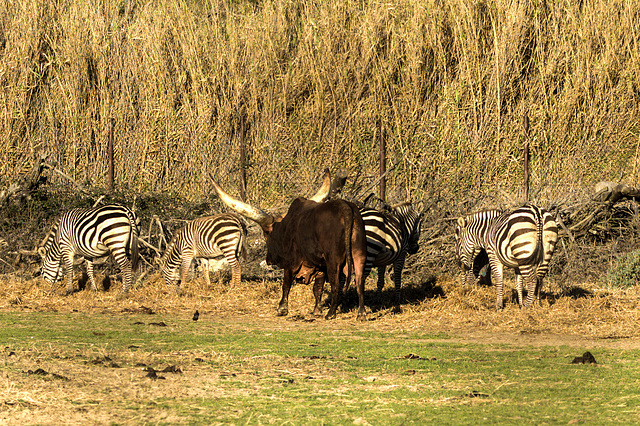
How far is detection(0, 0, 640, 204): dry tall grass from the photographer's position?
17609 millimetres

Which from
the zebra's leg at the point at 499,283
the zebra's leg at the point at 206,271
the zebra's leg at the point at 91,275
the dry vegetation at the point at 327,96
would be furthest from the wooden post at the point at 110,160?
the zebra's leg at the point at 499,283

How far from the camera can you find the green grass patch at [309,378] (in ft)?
19.3

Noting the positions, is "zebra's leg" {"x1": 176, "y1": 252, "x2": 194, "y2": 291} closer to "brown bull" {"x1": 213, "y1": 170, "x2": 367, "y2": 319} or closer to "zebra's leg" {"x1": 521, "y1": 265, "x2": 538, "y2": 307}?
"brown bull" {"x1": 213, "y1": 170, "x2": 367, "y2": 319}

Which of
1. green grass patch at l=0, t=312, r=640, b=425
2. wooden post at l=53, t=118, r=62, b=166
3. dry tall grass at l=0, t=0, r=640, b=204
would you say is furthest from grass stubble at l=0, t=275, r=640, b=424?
wooden post at l=53, t=118, r=62, b=166

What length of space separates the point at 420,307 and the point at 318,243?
1846mm

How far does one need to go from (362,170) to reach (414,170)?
41.6 inches

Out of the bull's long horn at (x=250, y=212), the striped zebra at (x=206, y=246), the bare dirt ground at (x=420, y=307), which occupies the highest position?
the bull's long horn at (x=250, y=212)

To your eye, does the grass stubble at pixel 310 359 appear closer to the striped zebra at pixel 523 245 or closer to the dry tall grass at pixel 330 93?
the striped zebra at pixel 523 245

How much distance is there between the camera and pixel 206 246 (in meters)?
13.6

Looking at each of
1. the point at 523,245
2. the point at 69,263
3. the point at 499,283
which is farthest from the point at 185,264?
the point at 523,245

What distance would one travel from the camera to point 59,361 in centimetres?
760

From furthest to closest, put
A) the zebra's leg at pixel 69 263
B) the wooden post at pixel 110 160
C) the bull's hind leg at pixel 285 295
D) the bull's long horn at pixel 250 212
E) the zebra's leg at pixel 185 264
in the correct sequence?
the wooden post at pixel 110 160 → the zebra's leg at pixel 185 264 → the zebra's leg at pixel 69 263 → the bull's long horn at pixel 250 212 → the bull's hind leg at pixel 285 295

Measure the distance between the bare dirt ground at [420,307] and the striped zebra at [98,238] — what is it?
1.39 feet

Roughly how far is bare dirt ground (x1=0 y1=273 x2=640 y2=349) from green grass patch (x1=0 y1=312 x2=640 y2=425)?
0.70 m
